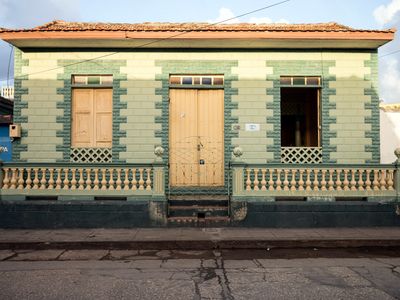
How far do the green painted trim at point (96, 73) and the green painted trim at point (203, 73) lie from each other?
106cm

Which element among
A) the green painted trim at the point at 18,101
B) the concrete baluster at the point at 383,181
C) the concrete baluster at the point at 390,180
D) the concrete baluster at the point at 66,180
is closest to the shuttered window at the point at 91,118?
the green painted trim at the point at 18,101

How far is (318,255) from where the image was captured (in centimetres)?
636

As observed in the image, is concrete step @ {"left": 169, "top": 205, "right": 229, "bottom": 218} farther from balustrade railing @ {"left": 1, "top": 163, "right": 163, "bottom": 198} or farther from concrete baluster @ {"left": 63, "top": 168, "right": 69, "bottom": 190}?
concrete baluster @ {"left": 63, "top": 168, "right": 69, "bottom": 190}

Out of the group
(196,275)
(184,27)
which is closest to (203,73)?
(184,27)

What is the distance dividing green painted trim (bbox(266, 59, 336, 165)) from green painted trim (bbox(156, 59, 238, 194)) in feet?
3.51

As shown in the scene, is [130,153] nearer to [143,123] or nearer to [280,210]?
[143,123]

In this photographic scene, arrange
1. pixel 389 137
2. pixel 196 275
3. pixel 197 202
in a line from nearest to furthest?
pixel 196 275
pixel 197 202
pixel 389 137

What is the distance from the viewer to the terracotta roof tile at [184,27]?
9.39 m

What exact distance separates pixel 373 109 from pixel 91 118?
802 centimetres

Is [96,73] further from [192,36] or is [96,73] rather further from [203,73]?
[203,73]

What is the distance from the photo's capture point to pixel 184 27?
32.7ft

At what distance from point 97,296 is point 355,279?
3421 millimetres

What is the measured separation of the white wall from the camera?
41.9ft

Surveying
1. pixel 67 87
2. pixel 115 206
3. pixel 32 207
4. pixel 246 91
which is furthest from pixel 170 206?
pixel 67 87
